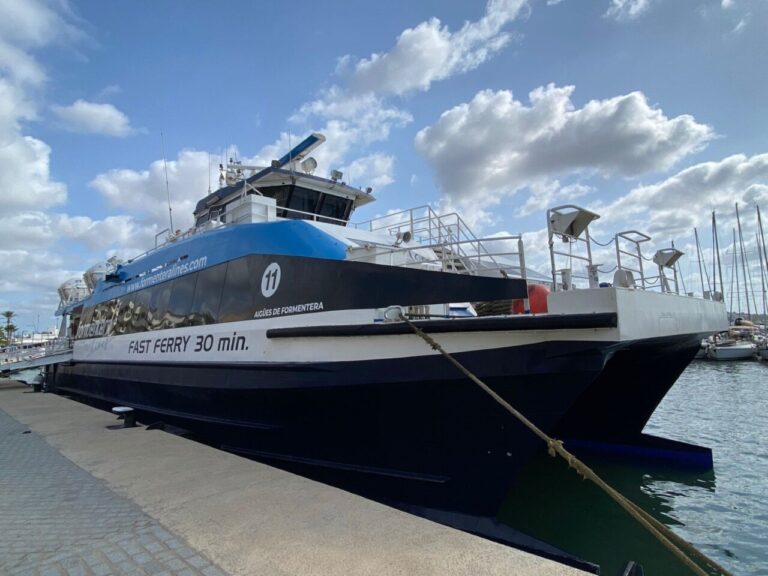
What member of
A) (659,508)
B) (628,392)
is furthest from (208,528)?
(628,392)

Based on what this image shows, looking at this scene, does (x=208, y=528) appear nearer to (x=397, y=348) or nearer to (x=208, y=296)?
(x=397, y=348)

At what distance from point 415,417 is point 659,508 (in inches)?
151

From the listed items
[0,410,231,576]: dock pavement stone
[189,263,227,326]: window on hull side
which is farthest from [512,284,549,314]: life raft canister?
[189,263,227,326]: window on hull side

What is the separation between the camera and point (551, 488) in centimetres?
649

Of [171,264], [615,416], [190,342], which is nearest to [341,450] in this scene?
[190,342]

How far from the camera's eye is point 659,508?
5793mm

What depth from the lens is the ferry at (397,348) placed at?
382 cm

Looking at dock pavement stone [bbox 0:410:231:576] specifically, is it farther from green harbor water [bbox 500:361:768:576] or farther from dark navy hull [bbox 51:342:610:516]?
green harbor water [bbox 500:361:768:576]

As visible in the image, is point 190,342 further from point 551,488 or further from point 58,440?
point 551,488

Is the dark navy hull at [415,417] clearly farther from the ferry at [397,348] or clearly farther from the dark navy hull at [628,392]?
the dark navy hull at [628,392]

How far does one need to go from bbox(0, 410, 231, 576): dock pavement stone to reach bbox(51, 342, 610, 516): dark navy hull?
162cm

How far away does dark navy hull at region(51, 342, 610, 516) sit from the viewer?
3.80m

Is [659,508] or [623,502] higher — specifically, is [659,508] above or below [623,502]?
below

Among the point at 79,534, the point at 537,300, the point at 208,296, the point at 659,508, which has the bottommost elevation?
the point at 659,508
